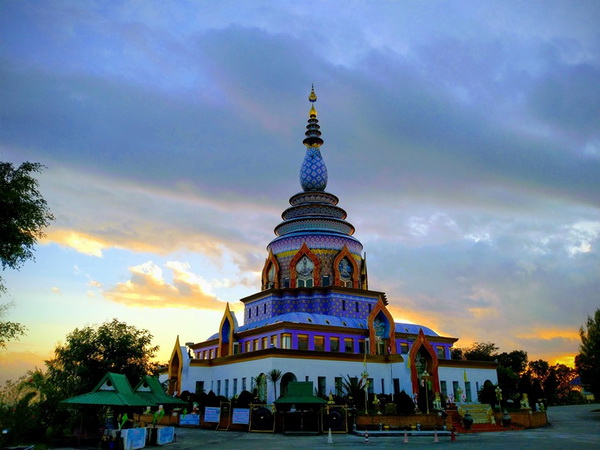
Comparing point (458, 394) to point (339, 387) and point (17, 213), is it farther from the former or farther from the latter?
point (17, 213)

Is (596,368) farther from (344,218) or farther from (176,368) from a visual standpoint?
(176,368)

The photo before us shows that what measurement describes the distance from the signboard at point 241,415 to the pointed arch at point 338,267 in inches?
836

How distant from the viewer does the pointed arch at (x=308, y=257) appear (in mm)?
56409

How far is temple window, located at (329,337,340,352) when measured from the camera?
4857 cm

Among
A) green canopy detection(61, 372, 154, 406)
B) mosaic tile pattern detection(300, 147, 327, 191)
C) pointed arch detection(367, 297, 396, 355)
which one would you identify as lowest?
green canopy detection(61, 372, 154, 406)

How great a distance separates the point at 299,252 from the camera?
190 ft

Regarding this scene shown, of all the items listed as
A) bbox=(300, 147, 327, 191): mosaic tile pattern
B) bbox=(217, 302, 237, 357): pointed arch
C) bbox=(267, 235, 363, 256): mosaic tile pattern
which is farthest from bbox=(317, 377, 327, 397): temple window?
bbox=(300, 147, 327, 191): mosaic tile pattern

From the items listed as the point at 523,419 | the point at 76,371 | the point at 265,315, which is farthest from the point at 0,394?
the point at 523,419

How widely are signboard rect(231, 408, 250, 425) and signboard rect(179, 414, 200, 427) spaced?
16.8 feet

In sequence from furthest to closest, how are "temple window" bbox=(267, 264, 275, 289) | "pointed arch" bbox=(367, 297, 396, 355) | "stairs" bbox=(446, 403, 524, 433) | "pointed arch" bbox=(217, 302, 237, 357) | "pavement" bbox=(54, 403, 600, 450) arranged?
1. "temple window" bbox=(267, 264, 275, 289)
2. "pointed arch" bbox=(217, 302, 237, 357)
3. "pointed arch" bbox=(367, 297, 396, 355)
4. "stairs" bbox=(446, 403, 524, 433)
5. "pavement" bbox=(54, 403, 600, 450)

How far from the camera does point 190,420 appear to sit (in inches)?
1657

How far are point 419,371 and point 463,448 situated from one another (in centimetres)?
2253

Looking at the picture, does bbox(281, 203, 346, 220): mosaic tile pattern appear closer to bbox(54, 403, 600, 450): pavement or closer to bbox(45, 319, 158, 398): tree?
bbox(45, 319, 158, 398): tree

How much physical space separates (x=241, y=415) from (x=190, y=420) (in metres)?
6.50
